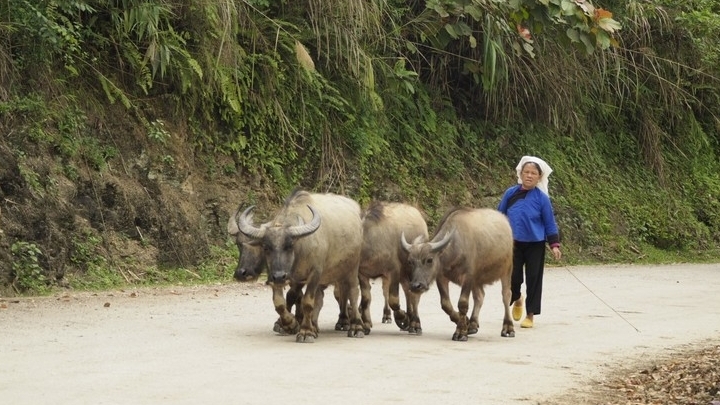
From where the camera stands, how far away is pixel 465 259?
41.3 ft

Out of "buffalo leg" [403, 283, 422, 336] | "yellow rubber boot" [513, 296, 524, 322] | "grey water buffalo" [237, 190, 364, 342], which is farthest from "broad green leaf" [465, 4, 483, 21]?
"buffalo leg" [403, 283, 422, 336]

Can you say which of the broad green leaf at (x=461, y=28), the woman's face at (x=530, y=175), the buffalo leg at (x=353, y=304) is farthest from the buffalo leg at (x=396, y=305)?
the broad green leaf at (x=461, y=28)

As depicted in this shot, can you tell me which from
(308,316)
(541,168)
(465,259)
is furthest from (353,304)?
(541,168)

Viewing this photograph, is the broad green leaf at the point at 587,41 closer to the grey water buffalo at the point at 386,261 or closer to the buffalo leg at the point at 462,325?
the grey water buffalo at the point at 386,261

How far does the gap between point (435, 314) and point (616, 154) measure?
14773 millimetres

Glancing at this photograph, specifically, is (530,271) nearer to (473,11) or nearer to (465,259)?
(465,259)

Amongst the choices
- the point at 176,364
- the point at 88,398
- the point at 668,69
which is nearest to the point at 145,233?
the point at 176,364

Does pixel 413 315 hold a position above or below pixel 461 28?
below

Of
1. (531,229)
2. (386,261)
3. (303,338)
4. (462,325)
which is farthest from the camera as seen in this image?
(531,229)

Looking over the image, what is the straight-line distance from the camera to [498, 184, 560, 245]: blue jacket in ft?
44.5

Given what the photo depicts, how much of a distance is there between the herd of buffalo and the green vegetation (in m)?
2.38

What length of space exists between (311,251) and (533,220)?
2998mm

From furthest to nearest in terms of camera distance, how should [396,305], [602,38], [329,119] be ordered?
1. [329,119]
2. [602,38]
3. [396,305]

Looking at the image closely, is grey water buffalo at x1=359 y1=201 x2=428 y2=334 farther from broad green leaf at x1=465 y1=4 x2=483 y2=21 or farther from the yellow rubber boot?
broad green leaf at x1=465 y1=4 x2=483 y2=21
